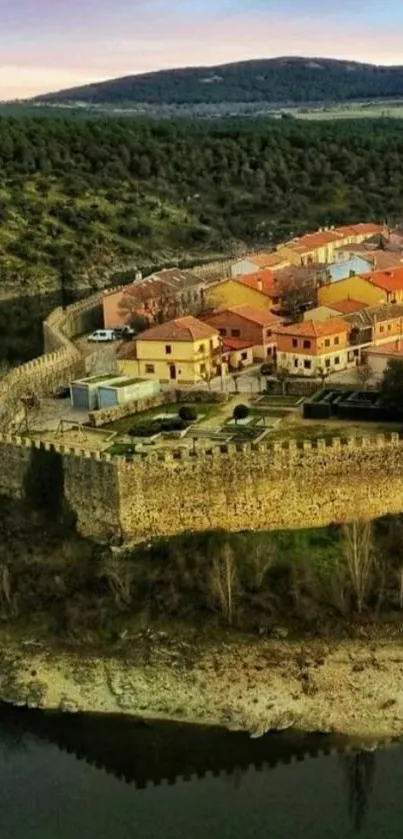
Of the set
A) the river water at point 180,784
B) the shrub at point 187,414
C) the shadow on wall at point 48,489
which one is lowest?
the river water at point 180,784

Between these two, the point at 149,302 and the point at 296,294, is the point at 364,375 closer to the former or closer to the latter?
the point at 296,294

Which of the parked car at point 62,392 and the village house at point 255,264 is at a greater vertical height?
the village house at point 255,264

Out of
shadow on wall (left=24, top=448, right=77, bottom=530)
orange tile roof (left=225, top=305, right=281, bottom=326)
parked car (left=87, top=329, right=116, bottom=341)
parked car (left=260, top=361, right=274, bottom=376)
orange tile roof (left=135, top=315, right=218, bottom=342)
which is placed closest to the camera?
shadow on wall (left=24, top=448, right=77, bottom=530)

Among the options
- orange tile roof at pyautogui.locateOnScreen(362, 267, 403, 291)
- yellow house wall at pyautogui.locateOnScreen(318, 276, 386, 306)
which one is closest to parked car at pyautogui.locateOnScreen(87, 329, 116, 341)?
yellow house wall at pyautogui.locateOnScreen(318, 276, 386, 306)

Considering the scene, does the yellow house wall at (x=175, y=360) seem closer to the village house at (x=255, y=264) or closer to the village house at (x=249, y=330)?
the village house at (x=249, y=330)

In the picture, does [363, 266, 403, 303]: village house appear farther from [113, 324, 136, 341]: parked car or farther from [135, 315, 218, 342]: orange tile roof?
[113, 324, 136, 341]: parked car

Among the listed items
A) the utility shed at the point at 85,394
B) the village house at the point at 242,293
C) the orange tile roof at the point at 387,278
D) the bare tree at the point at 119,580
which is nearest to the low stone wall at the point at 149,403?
the utility shed at the point at 85,394
